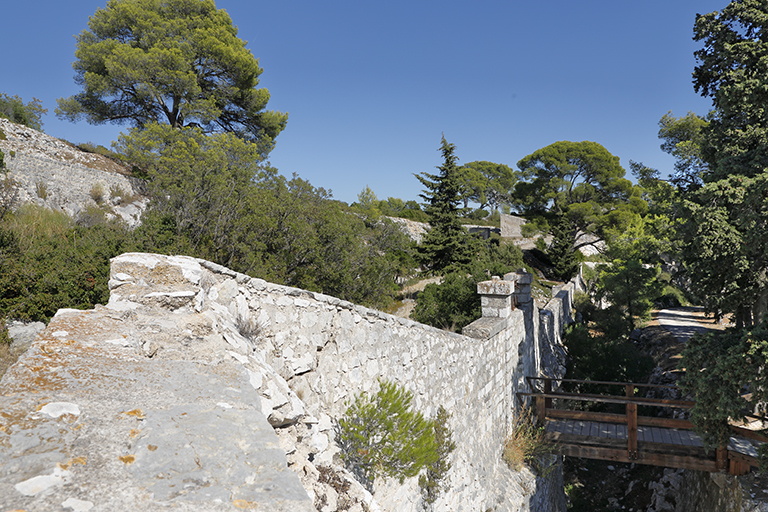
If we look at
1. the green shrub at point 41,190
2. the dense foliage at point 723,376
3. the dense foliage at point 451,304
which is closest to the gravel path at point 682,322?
the dense foliage at point 451,304

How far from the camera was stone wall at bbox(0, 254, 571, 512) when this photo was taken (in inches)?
41.6

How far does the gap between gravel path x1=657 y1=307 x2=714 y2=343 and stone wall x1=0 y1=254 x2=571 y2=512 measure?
38.7ft

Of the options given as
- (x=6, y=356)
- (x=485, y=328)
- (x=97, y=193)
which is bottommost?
(x=485, y=328)

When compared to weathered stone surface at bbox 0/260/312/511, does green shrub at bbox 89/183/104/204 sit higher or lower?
higher

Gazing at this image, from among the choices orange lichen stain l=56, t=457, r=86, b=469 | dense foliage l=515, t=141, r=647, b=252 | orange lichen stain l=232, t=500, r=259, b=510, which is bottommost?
orange lichen stain l=232, t=500, r=259, b=510

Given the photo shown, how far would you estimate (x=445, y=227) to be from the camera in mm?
19031

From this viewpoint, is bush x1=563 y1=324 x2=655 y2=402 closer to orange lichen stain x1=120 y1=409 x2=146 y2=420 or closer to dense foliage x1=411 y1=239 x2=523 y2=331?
dense foliage x1=411 y1=239 x2=523 y2=331

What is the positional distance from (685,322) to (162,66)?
2465 cm

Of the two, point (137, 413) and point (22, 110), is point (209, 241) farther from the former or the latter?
point (22, 110)

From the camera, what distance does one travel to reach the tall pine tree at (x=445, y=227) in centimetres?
1830

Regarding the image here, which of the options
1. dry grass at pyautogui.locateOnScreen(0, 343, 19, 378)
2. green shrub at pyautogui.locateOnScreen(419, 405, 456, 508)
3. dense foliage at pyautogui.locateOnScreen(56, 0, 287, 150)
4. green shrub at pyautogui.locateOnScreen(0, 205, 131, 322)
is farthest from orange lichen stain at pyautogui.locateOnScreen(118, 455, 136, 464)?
dense foliage at pyautogui.locateOnScreen(56, 0, 287, 150)

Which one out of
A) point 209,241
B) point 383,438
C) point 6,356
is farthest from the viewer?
point 209,241

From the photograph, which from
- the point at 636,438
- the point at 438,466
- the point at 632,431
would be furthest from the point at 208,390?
the point at 636,438

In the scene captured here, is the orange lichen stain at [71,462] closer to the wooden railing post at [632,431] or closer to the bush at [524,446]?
the bush at [524,446]
